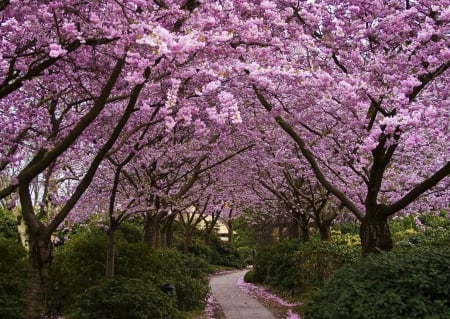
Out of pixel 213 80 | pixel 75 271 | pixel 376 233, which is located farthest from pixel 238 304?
pixel 213 80

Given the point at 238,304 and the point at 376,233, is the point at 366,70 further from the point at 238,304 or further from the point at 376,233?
the point at 238,304

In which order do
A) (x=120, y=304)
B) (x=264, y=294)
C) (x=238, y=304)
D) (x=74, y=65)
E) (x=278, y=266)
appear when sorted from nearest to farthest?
1. (x=74, y=65)
2. (x=120, y=304)
3. (x=238, y=304)
4. (x=264, y=294)
5. (x=278, y=266)

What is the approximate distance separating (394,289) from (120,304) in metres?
3.94

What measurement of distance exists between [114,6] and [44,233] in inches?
111

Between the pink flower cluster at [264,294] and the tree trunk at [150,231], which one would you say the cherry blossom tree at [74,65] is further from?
the pink flower cluster at [264,294]

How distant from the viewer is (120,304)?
25.8 feet

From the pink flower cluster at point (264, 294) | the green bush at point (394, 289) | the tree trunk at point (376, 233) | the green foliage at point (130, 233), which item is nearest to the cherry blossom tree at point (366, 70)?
the tree trunk at point (376, 233)

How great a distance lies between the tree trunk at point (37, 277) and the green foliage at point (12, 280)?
1.16m

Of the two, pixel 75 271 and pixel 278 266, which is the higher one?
pixel 75 271

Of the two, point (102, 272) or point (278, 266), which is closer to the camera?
point (102, 272)

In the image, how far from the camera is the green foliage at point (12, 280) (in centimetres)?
737

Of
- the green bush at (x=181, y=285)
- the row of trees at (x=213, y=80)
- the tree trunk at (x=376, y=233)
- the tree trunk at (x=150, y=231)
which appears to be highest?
the row of trees at (x=213, y=80)

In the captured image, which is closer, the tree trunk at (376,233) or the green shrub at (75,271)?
the tree trunk at (376,233)

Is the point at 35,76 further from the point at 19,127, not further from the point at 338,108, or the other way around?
the point at 338,108
